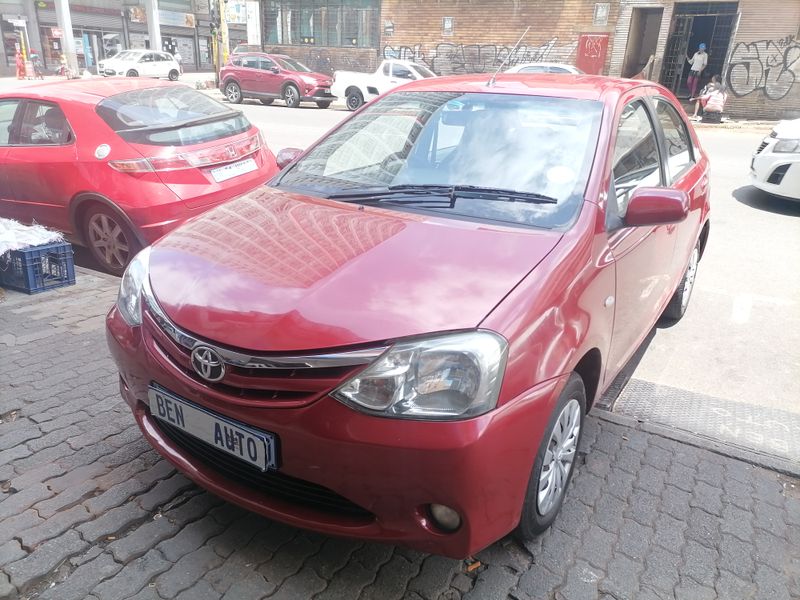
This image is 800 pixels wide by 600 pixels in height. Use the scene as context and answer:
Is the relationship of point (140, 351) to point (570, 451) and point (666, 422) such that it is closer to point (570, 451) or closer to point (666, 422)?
point (570, 451)

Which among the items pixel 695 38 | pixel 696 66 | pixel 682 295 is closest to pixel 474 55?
pixel 695 38

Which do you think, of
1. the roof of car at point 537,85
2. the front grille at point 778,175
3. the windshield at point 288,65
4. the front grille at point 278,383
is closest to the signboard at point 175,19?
the windshield at point 288,65

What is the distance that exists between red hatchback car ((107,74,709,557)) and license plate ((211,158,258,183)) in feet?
7.90

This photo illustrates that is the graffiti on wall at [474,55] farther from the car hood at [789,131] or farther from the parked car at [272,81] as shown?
the car hood at [789,131]

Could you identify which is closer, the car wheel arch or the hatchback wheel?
the car wheel arch

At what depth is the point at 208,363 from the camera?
2109mm

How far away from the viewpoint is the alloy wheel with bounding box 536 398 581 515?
234cm

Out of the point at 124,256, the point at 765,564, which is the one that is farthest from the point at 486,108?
the point at 124,256

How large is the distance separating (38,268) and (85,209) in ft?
2.36

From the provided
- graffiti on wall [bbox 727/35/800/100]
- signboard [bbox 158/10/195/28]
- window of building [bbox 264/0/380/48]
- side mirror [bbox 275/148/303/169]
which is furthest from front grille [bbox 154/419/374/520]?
signboard [bbox 158/10/195/28]

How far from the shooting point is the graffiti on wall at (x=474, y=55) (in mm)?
24266

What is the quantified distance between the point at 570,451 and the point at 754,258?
4.93 metres

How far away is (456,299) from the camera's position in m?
2.10

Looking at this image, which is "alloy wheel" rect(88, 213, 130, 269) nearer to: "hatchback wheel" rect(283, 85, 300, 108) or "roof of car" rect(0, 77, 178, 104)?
"roof of car" rect(0, 77, 178, 104)
